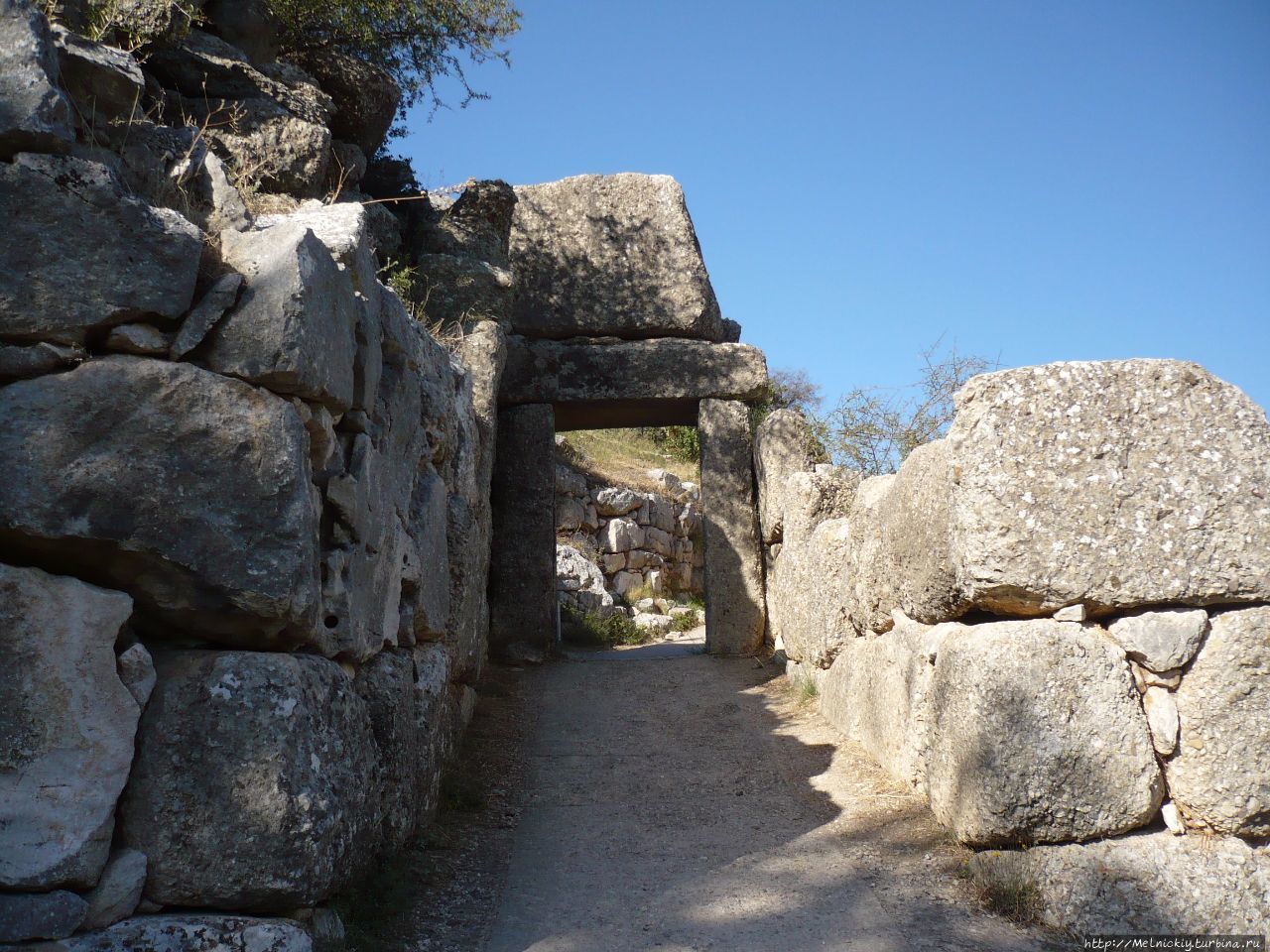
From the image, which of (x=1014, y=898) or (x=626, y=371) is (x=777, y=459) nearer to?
(x=626, y=371)

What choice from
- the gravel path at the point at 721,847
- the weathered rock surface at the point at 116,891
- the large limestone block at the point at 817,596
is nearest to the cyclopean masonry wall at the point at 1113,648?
the gravel path at the point at 721,847

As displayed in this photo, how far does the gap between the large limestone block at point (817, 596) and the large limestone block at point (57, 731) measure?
4.66m

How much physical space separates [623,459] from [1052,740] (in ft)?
49.0

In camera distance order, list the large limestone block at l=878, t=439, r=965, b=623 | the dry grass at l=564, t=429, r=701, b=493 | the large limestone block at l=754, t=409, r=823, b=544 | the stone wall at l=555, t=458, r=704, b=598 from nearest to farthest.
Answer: the large limestone block at l=878, t=439, r=965, b=623 < the large limestone block at l=754, t=409, r=823, b=544 < the stone wall at l=555, t=458, r=704, b=598 < the dry grass at l=564, t=429, r=701, b=493

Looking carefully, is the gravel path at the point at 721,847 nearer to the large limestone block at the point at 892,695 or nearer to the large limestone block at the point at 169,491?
the large limestone block at the point at 892,695

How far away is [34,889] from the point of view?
250 cm

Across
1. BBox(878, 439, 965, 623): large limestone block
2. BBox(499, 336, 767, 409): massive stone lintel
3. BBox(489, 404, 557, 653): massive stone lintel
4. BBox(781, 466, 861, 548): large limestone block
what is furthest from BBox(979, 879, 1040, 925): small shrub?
BBox(499, 336, 767, 409): massive stone lintel

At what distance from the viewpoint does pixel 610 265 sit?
10.2 meters

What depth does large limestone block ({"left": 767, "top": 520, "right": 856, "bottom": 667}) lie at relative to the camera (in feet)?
22.1

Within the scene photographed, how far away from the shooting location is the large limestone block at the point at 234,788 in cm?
273

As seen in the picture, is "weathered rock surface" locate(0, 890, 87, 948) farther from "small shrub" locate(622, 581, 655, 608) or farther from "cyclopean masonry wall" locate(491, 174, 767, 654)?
"small shrub" locate(622, 581, 655, 608)

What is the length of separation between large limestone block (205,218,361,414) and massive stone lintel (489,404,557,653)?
635 cm

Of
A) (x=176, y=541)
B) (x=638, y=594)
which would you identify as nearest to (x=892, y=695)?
(x=176, y=541)

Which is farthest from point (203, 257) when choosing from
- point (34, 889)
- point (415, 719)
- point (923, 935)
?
point (923, 935)
